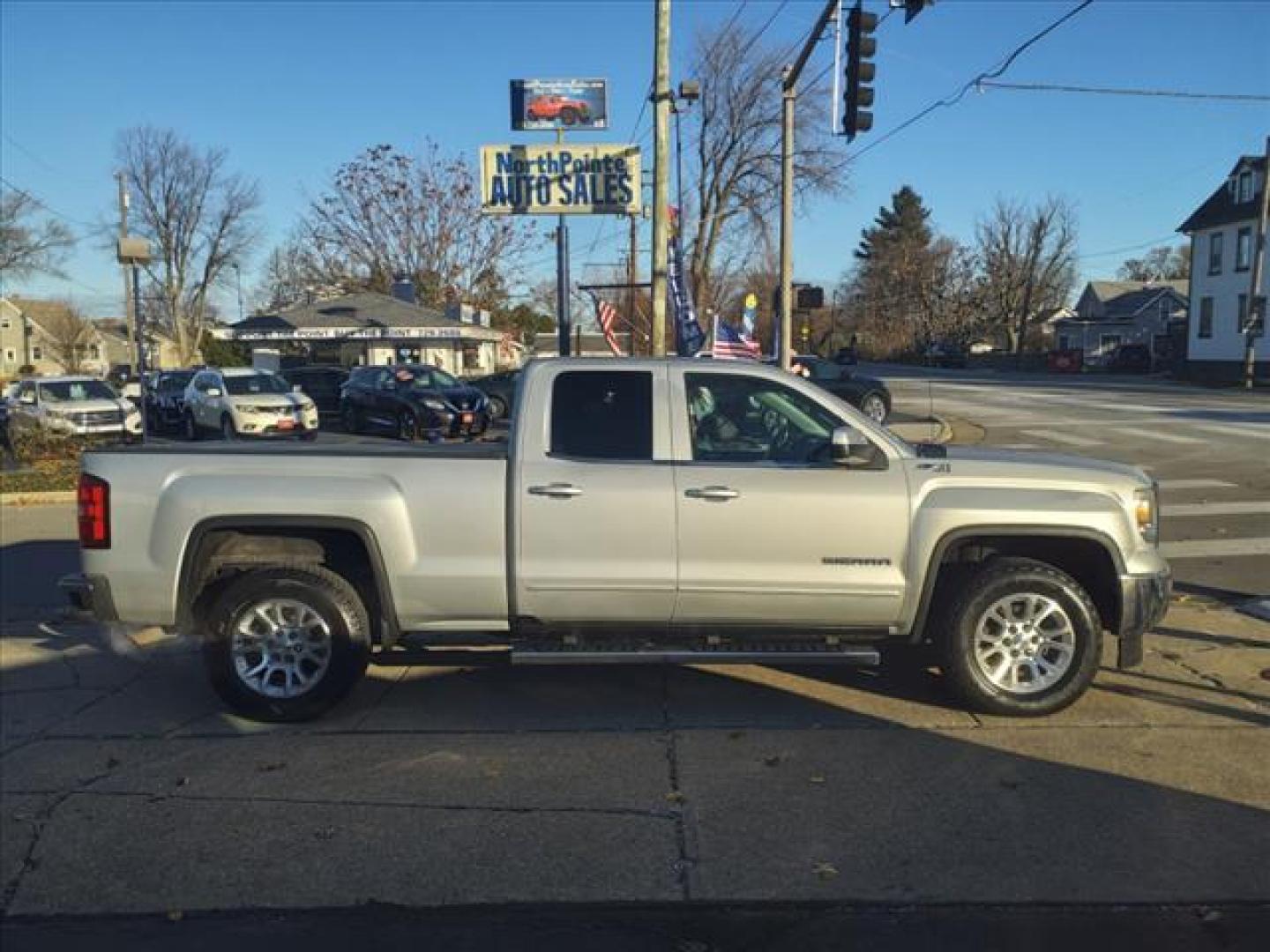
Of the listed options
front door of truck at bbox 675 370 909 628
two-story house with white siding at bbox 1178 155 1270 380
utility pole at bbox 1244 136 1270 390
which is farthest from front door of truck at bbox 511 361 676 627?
two-story house with white siding at bbox 1178 155 1270 380

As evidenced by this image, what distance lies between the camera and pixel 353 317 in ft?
129

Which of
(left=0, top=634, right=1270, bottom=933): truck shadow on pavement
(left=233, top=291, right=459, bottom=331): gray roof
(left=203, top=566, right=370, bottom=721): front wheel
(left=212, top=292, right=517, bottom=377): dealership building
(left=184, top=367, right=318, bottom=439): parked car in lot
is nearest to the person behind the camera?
(left=0, top=634, right=1270, bottom=933): truck shadow on pavement

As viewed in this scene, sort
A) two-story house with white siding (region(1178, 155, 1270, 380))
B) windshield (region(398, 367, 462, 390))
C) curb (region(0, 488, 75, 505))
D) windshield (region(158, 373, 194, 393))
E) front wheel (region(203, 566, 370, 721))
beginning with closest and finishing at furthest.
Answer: front wheel (region(203, 566, 370, 721)) < curb (region(0, 488, 75, 505)) < windshield (region(398, 367, 462, 390)) < windshield (region(158, 373, 194, 393)) < two-story house with white siding (region(1178, 155, 1270, 380))

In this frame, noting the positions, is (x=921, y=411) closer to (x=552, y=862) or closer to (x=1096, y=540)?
(x=1096, y=540)

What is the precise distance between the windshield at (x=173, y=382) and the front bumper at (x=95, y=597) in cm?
2173

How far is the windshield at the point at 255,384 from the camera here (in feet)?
75.9

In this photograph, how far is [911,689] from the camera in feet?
19.0

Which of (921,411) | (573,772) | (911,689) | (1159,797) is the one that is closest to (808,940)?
(573,772)

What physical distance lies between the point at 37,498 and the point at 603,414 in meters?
12.4

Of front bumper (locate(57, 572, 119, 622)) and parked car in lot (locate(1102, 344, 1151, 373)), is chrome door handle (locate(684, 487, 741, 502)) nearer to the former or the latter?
front bumper (locate(57, 572, 119, 622))

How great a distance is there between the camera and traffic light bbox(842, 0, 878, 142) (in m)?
13.6

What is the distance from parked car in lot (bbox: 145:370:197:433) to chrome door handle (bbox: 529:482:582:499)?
21943 millimetres

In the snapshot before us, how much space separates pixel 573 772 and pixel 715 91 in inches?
1716

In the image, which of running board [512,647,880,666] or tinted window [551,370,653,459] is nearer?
running board [512,647,880,666]
